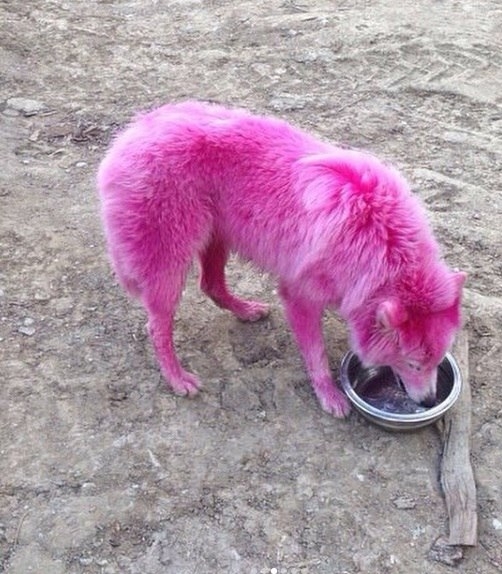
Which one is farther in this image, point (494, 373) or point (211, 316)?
point (211, 316)

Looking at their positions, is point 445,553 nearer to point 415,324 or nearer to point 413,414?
point 413,414

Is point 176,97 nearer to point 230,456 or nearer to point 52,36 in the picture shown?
point 52,36

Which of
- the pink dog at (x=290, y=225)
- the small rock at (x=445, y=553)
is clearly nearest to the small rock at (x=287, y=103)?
the pink dog at (x=290, y=225)

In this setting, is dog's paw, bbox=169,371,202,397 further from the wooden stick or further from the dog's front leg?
the wooden stick

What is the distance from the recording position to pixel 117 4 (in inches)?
314

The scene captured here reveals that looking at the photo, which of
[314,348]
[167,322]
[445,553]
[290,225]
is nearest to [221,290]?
[167,322]

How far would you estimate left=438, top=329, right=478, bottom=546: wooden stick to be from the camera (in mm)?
3539

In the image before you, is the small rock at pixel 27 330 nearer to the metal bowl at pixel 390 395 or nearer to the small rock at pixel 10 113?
the metal bowl at pixel 390 395

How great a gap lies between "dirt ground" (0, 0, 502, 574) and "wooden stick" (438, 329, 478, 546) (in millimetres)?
58

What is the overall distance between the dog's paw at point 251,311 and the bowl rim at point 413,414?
674 mm

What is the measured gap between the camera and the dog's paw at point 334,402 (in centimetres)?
404

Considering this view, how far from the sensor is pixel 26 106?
250 inches

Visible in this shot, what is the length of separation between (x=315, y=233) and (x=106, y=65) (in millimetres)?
4009

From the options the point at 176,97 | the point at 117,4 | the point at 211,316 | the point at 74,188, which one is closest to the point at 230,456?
the point at 211,316
